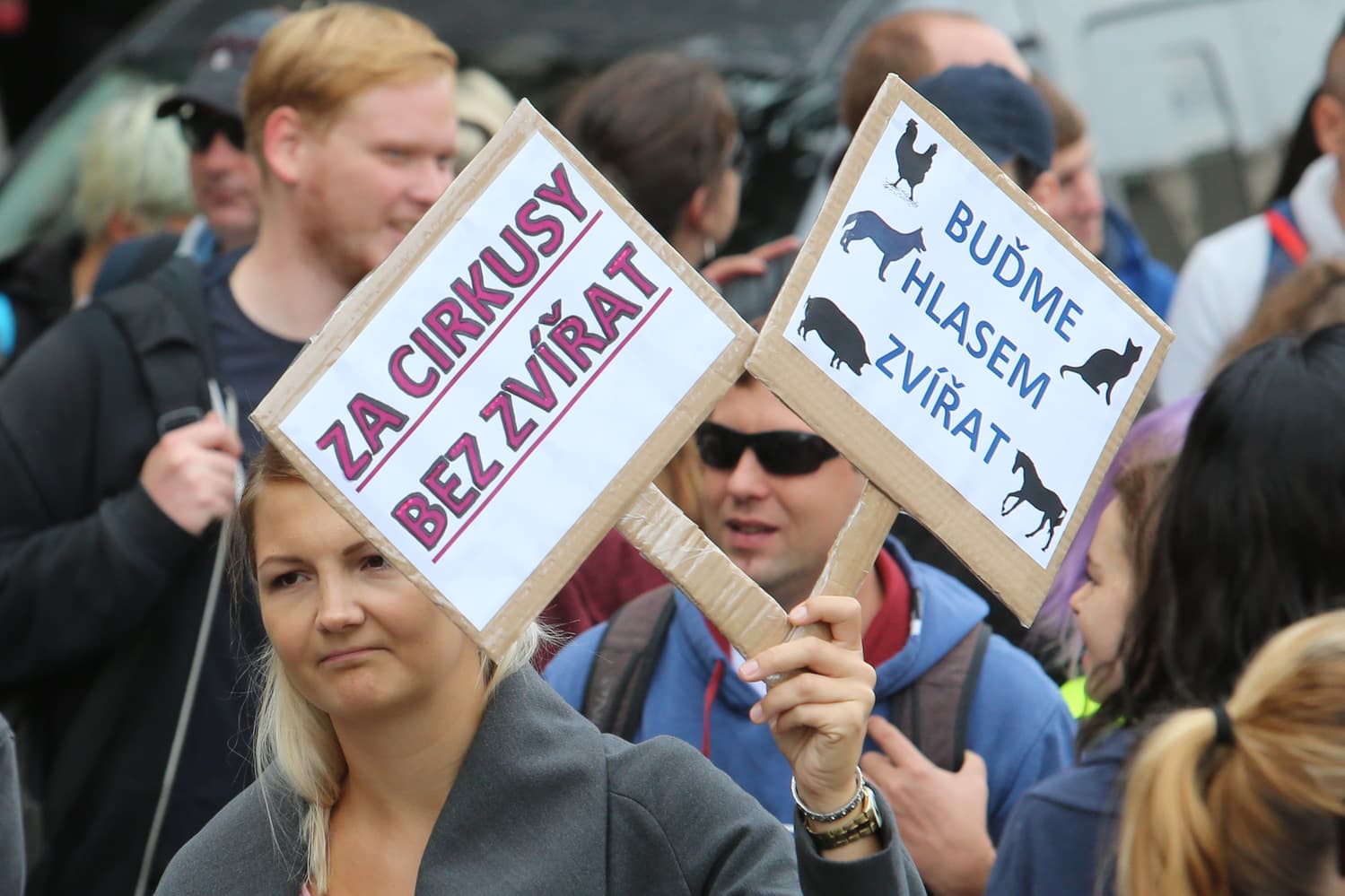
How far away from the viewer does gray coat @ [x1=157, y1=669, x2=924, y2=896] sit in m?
2.20

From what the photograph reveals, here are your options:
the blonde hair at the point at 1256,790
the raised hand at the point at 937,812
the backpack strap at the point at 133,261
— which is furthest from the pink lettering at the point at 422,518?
the backpack strap at the point at 133,261

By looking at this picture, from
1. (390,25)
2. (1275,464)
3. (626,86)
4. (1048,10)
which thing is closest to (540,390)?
(1275,464)

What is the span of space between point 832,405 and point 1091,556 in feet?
2.55

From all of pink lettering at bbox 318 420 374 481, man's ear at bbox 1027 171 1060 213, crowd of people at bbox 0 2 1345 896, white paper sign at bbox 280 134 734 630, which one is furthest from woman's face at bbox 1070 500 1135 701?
man's ear at bbox 1027 171 1060 213

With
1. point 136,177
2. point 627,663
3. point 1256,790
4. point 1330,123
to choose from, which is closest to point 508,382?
point 1256,790

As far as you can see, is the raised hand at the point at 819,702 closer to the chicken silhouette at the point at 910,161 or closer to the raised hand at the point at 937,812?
the chicken silhouette at the point at 910,161

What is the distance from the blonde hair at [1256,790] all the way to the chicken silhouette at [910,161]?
2.19 ft

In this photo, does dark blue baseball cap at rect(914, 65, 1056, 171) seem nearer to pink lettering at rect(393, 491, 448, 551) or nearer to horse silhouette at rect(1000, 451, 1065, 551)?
horse silhouette at rect(1000, 451, 1065, 551)

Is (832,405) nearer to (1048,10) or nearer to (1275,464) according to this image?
(1275,464)

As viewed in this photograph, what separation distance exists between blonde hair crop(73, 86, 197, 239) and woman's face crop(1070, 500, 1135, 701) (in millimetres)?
3230

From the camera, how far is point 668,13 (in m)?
6.30

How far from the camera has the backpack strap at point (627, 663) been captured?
A: 117 inches

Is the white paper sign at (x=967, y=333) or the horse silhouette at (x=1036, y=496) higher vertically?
the white paper sign at (x=967, y=333)

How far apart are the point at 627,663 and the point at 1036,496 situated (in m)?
0.92
